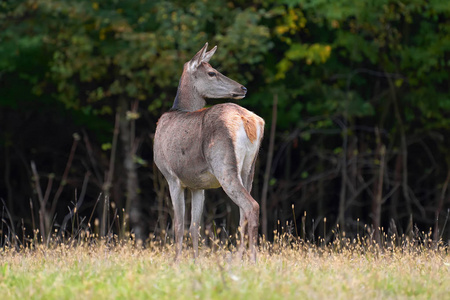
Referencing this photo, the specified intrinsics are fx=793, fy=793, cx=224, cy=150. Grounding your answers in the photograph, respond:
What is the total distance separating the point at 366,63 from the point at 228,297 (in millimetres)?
12889

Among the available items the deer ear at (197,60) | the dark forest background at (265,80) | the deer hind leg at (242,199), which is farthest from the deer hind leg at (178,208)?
the dark forest background at (265,80)

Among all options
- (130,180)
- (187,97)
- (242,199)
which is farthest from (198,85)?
(130,180)

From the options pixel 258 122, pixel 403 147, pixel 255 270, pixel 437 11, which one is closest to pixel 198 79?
pixel 258 122

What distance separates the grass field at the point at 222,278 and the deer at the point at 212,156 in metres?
0.44

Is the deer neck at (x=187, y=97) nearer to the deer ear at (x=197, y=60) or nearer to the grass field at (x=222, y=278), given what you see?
the deer ear at (x=197, y=60)

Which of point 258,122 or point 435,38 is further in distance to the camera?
point 435,38

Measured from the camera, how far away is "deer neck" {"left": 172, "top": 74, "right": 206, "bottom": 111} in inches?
336

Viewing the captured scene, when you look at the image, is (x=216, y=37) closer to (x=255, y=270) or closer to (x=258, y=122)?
(x=258, y=122)

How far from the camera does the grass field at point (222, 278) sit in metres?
5.21

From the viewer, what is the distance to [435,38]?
1493 cm

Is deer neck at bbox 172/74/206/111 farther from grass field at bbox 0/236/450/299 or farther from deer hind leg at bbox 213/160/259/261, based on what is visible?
grass field at bbox 0/236/450/299

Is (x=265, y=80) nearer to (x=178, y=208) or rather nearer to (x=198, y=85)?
(x=198, y=85)

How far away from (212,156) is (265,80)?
8653 mm

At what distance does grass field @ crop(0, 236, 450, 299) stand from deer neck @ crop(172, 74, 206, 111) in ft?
6.27
